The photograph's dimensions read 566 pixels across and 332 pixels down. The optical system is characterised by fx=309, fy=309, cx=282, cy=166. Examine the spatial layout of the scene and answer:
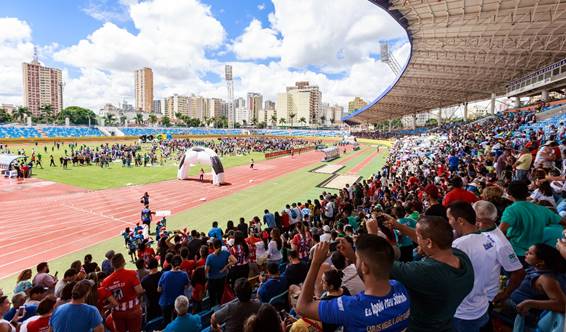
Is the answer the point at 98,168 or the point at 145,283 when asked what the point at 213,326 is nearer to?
the point at 145,283

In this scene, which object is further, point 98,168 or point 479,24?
point 98,168

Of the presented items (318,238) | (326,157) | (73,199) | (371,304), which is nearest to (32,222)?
(73,199)

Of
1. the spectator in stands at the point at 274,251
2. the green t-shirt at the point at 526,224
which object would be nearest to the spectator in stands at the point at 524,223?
the green t-shirt at the point at 526,224

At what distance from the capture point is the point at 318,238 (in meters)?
7.71

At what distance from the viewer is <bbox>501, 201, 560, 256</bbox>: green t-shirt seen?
390cm

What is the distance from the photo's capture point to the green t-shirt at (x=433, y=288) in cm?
230

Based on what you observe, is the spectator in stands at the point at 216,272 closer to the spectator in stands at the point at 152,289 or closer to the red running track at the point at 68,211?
the spectator in stands at the point at 152,289

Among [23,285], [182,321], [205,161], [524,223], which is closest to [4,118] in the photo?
[205,161]

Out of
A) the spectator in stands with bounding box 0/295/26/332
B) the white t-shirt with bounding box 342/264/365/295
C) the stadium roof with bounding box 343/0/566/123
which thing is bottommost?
the spectator in stands with bounding box 0/295/26/332

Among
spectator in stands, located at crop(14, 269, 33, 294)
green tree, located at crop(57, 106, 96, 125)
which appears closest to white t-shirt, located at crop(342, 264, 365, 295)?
spectator in stands, located at crop(14, 269, 33, 294)

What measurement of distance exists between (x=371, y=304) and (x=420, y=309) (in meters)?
0.59

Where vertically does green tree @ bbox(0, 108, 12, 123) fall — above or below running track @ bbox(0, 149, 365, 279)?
above

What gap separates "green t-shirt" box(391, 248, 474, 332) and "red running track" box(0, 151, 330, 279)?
1406 centimetres

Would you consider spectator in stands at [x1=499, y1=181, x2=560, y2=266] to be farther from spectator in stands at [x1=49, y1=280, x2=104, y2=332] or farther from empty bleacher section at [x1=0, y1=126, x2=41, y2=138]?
empty bleacher section at [x1=0, y1=126, x2=41, y2=138]
